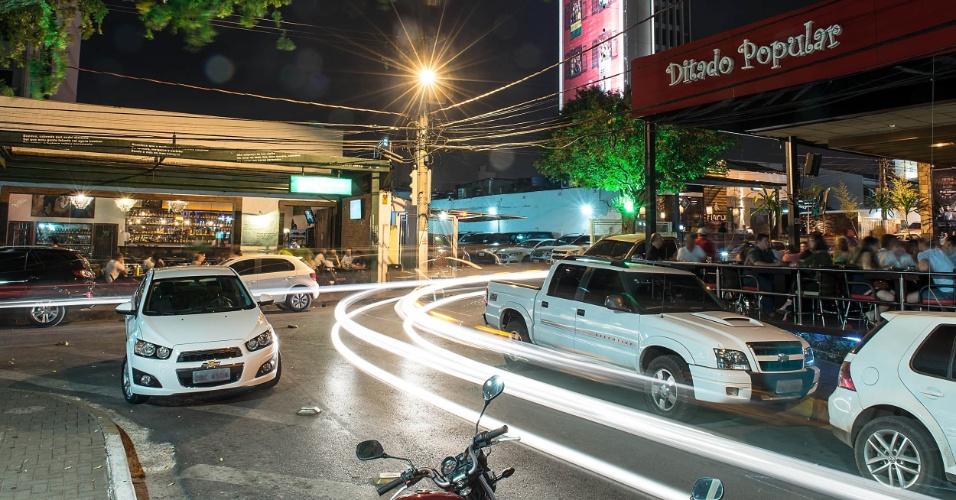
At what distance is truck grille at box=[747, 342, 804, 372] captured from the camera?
6656 mm

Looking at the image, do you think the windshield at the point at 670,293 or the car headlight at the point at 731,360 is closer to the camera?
the car headlight at the point at 731,360

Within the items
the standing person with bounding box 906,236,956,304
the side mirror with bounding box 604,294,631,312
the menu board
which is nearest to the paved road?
the side mirror with bounding box 604,294,631,312

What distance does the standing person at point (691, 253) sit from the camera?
535 inches

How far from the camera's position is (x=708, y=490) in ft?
7.68

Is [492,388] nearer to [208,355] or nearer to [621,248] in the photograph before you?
[208,355]

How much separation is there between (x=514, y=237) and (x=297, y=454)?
114ft

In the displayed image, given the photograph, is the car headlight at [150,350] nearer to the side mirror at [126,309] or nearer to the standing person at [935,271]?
the side mirror at [126,309]

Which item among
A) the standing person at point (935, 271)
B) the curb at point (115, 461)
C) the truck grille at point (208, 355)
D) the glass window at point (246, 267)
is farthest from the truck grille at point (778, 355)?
the glass window at point (246, 267)

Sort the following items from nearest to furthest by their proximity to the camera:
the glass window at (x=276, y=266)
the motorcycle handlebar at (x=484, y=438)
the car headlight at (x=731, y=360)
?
1. the motorcycle handlebar at (x=484, y=438)
2. the car headlight at (x=731, y=360)
3. the glass window at (x=276, y=266)

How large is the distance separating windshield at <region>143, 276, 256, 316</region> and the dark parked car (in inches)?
A: 303

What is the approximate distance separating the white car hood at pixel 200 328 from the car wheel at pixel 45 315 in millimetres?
8494

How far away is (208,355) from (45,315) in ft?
31.5

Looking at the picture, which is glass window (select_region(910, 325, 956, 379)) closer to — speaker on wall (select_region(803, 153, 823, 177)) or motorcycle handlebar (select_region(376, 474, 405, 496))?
motorcycle handlebar (select_region(376, 474, 405, 496))

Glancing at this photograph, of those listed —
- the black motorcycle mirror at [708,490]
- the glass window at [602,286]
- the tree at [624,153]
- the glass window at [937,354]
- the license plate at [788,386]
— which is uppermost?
the tree at [624,153]
